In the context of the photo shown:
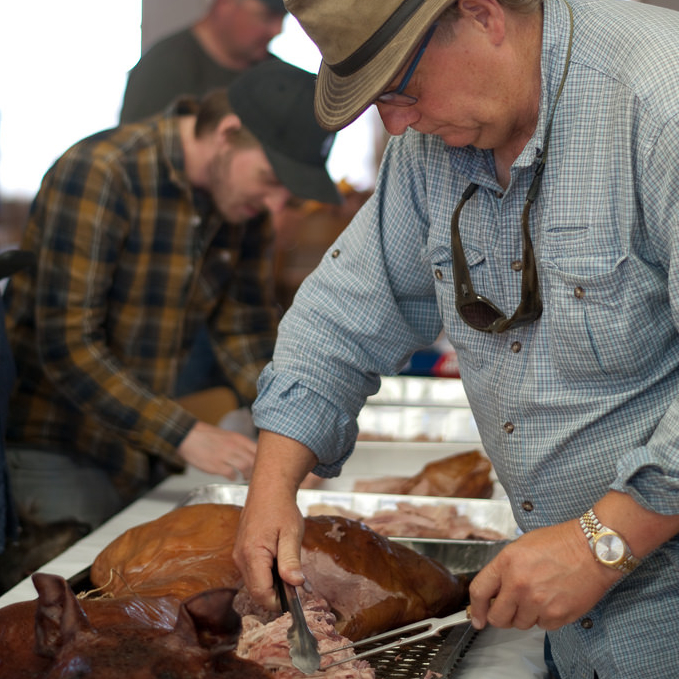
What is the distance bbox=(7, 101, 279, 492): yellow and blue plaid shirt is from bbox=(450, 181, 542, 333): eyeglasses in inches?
46.3

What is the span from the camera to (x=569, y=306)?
1209mm

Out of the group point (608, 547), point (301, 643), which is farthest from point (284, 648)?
point (608, 547)

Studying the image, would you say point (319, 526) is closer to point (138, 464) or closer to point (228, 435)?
point (228, 435)

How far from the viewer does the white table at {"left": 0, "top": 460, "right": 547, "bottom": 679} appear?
1.40 metres

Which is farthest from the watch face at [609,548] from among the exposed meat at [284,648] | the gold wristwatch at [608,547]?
the exposed meat at [284,648]

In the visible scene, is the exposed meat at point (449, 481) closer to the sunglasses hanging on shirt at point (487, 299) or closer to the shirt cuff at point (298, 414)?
the shirt cuff at point (298, 414)

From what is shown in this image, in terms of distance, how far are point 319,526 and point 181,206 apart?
1.39 metres

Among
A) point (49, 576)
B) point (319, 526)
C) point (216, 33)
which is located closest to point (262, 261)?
point (216, 33)

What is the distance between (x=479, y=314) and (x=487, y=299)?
26 millimetres

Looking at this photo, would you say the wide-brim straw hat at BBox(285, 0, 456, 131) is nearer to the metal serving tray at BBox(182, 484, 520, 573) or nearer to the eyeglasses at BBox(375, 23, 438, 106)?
the eyeglasses at BBox(375, 23, 438, 106)

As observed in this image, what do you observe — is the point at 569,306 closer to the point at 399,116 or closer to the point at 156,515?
the point at 399,116

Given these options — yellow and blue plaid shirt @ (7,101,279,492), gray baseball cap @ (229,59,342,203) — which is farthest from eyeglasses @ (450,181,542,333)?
gray baseball cap @ (229,59,342,203)

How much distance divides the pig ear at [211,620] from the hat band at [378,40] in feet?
2.16

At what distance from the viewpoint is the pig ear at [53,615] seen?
958 millimetres
